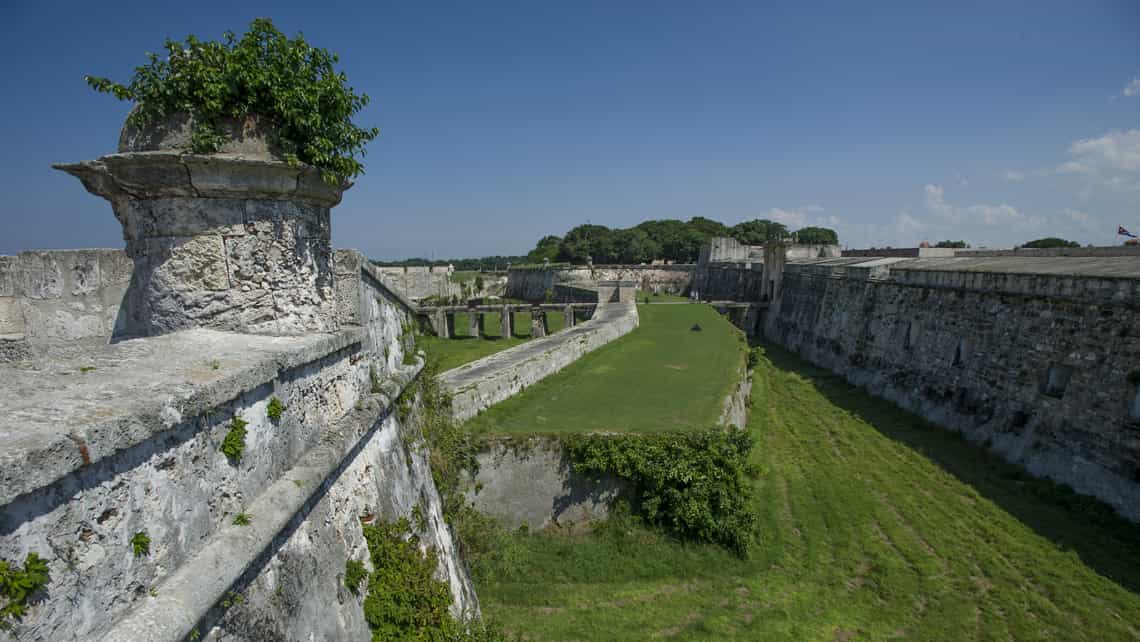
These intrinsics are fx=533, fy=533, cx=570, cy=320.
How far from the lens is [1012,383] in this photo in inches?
498

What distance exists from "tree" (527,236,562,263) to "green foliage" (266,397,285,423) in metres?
83.5

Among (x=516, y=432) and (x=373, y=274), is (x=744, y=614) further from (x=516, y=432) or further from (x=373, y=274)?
(x=373, y=274)

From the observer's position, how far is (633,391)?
1229cm

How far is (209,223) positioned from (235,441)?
1381 mm

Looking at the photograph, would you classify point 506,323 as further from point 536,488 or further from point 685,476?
point 685,476

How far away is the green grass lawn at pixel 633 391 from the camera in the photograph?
988cm

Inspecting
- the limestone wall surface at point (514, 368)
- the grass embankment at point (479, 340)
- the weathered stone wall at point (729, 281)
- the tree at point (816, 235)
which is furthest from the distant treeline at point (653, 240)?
the limestone wall surface at point (514, 368)

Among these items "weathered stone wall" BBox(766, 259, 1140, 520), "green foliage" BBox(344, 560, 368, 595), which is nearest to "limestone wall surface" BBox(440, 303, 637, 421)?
"green foliage" BBox(344, 560, 368, 595)

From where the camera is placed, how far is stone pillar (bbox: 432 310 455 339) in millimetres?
28766

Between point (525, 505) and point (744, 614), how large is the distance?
3.63 metres

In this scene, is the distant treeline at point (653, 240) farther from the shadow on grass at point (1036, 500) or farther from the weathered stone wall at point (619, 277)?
the shadow on grass at point (1036, 500)

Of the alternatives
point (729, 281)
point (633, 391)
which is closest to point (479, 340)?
point (633, 391)

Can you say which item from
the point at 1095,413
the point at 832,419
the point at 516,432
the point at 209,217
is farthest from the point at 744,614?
the point at 832,419

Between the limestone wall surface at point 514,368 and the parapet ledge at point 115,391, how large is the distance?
21.9 ft
